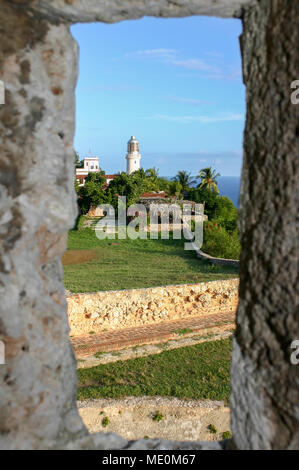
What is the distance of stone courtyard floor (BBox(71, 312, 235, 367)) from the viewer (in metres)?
10.2

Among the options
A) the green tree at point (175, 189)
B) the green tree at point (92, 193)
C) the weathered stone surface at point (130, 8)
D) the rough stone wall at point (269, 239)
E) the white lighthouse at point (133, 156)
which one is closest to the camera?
the rough stone wall at point (269, 239)

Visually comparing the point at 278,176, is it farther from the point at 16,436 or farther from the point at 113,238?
the point at 113,238

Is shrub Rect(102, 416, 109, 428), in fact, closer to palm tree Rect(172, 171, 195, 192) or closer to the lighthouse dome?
palm tree Rect(172, 171, 195, 192)

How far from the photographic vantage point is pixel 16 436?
1576mm

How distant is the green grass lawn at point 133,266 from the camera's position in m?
14.4

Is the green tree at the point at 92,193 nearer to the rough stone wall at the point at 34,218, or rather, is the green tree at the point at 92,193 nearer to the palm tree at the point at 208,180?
the palm tree at the point at 208,180

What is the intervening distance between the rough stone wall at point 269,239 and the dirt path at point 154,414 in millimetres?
5741

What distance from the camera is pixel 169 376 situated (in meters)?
9.20

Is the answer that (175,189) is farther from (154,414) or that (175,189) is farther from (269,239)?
(269,239)

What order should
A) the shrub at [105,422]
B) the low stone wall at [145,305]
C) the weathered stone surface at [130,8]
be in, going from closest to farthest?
the weathered stone surface at [130,8]
the shrub at [105,422]
the low stone wall at [145,305]

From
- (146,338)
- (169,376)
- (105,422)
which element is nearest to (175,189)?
(146,338)

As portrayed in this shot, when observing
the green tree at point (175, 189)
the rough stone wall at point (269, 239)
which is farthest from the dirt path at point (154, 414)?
the green tree at point (175, 189)

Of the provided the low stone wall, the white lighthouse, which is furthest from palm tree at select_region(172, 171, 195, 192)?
the low stone wall
